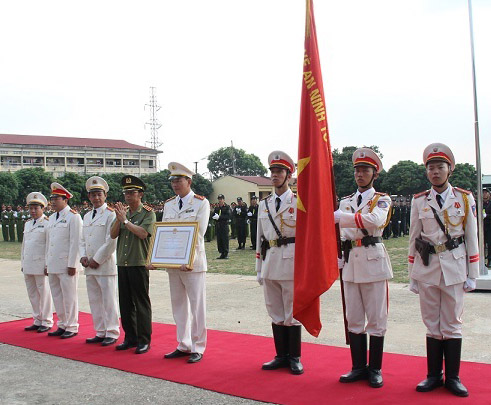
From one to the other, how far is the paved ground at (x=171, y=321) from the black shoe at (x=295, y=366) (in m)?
0.45

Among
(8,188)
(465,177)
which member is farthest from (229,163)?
(465,177)

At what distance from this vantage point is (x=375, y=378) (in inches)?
172

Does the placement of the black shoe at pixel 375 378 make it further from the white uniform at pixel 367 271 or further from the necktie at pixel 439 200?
the necktie at pixel 439 200

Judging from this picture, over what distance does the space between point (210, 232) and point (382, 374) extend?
58.8 feet

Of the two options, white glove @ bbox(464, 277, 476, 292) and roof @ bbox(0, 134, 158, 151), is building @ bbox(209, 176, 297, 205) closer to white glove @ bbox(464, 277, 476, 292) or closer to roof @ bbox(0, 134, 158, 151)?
roof @ bbox(0, 134, 158, 151)

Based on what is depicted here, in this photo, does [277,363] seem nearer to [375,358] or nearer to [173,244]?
[375,358]

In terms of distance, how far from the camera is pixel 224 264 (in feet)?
46.1

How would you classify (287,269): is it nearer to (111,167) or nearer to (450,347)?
(450,347)

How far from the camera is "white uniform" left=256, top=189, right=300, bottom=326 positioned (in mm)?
4957

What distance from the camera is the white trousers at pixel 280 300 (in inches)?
A: 195

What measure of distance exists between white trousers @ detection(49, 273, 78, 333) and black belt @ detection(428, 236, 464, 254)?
4.46m

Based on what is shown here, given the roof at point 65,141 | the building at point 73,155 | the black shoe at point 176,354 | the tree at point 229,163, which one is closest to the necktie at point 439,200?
the black shoe at point 176,354

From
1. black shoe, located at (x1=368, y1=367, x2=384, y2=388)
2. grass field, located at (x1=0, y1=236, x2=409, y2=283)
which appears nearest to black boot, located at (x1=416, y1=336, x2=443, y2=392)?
black shoe, located at (x1=368, y1=367, x2=384, y2=388)

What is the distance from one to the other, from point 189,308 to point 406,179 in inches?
1460
